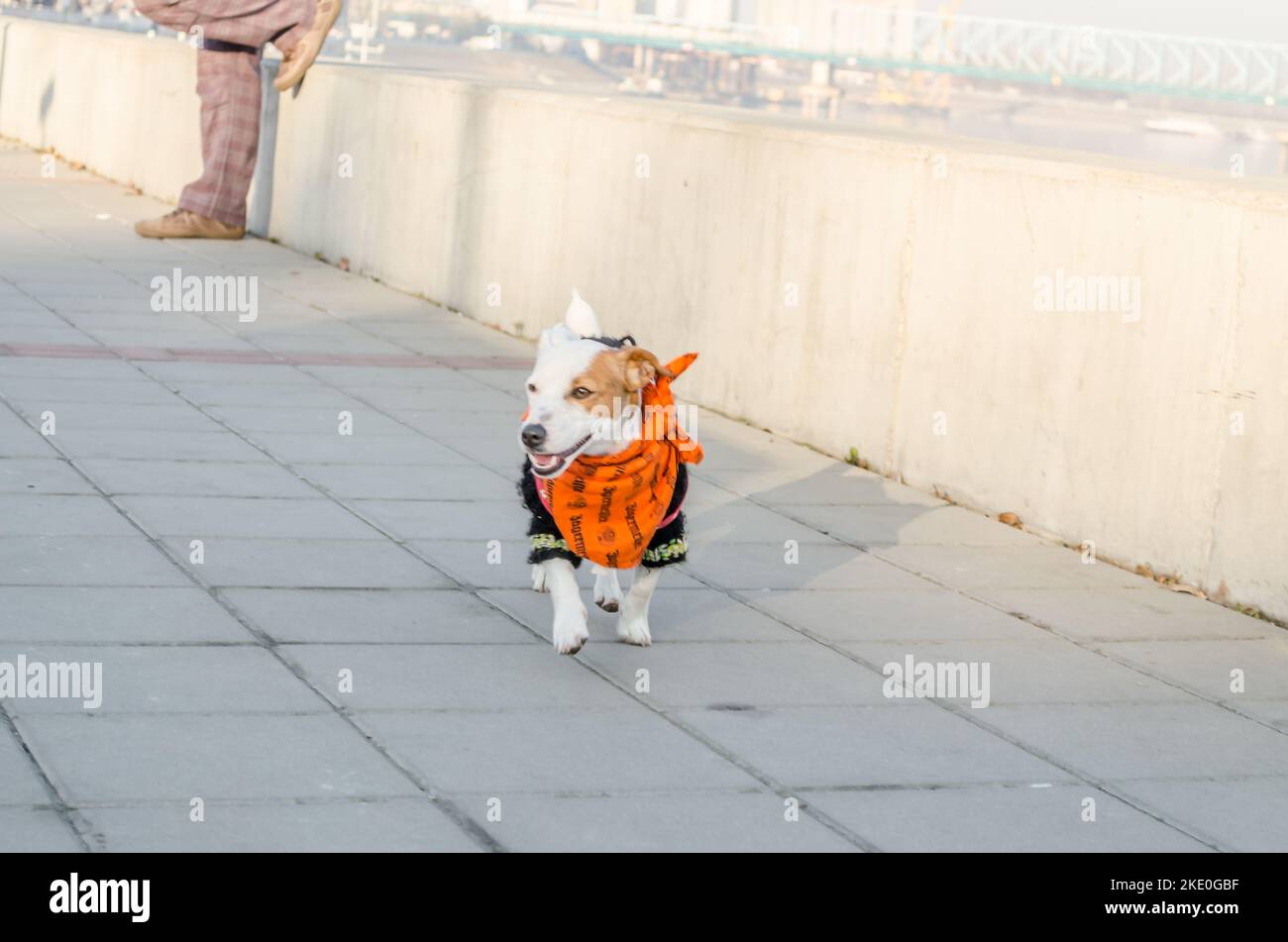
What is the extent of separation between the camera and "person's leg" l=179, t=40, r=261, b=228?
15930mm

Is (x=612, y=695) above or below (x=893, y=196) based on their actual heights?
below

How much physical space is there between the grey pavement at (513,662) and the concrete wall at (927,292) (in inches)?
13.3

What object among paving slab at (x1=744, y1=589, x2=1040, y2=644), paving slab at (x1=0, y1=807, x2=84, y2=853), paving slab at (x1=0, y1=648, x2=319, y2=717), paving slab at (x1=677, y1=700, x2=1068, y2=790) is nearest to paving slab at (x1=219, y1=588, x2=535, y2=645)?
paving slab at (x1=0, y1=648, x2=319, y2=717)

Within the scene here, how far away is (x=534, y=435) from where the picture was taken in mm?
5660

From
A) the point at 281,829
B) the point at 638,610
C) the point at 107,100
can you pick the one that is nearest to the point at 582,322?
the point at 638,610

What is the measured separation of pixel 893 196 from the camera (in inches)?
368

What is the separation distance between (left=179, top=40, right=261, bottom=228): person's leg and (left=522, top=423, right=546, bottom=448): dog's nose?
11.2 m

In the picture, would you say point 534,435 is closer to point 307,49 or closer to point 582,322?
point 582,322

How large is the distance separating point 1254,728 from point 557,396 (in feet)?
7.77

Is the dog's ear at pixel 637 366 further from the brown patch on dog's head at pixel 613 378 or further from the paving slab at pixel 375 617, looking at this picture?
the paving slab at pixel 375 617

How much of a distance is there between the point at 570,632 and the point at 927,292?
3903 millimetres

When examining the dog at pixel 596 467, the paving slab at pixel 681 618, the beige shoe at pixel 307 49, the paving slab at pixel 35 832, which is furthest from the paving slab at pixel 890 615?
Answer: the beige shoe at pixel 307 49
